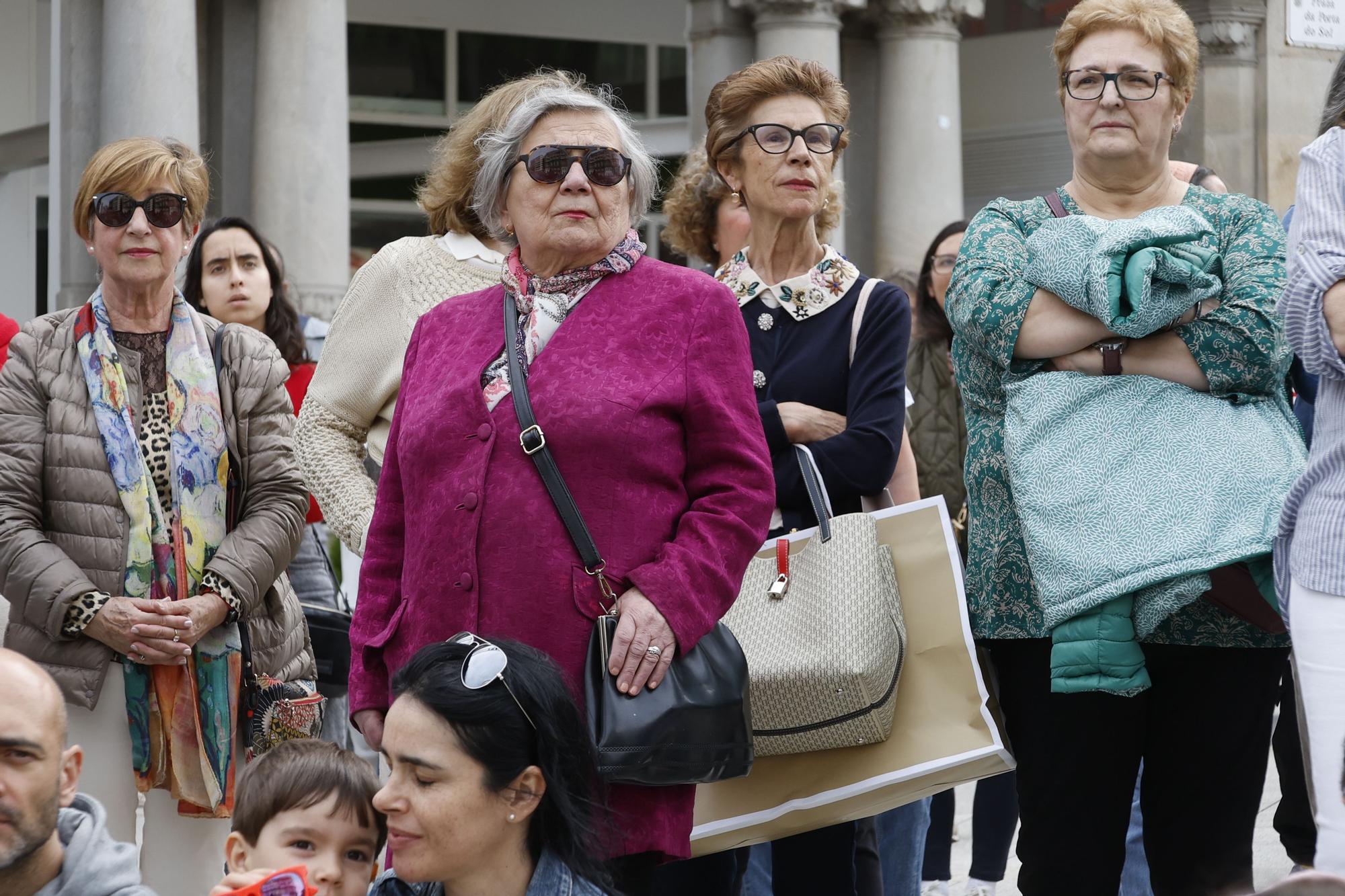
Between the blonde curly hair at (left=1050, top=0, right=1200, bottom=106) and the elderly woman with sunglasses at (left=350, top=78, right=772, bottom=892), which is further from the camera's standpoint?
the blonde curly hair at (left=1050, top=0, right=1200, bottom=106)

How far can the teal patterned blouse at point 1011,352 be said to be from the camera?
3449 mm

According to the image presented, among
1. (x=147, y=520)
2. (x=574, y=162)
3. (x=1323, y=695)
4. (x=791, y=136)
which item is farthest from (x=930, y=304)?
(x=1323, y=695)

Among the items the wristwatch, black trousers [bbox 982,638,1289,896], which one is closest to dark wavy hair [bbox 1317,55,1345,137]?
the wristwatch

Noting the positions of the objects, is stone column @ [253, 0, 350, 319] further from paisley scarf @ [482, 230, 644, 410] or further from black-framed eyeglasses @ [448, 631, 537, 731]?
black-framed eyeglasses @ [448, 631, 537, 731]

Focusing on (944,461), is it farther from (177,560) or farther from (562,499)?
(562,499)

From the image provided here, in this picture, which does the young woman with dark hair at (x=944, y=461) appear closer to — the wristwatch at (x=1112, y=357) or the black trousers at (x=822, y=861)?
the black trousers at (x=822, y=861)

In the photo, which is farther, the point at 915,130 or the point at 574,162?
the point at 915,130

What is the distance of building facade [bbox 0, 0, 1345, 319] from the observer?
33.9 ft

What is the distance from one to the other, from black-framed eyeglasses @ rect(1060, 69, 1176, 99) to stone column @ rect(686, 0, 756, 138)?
1000 cm

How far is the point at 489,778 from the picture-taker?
2979 mm

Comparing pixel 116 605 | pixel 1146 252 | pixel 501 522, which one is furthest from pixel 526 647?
pixel 116 605

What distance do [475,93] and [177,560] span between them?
13.6 m

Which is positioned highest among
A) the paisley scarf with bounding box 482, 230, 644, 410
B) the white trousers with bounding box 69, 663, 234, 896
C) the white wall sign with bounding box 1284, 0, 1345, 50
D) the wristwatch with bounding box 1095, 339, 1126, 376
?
the white wall sign with bounding box 1284, 0, 1345, 50

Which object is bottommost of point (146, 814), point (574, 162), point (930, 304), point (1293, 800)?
point (1293, 800)
